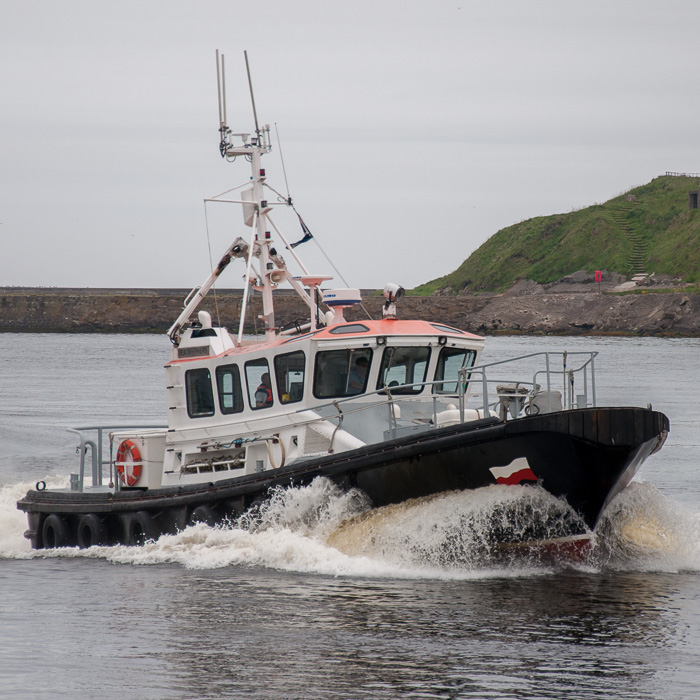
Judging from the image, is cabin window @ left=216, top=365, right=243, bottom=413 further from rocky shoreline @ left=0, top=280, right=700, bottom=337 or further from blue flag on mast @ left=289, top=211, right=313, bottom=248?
rocky shoreline @ left=0, top=280, right=700, bottom=337

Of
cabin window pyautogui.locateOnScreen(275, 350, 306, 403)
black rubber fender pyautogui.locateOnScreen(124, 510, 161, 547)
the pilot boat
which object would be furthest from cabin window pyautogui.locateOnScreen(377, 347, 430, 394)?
black rubber fender pyautogui.locateOnScreen(124, 510, 161, 547)

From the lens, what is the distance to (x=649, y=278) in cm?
9794

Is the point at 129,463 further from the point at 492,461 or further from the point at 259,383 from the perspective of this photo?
the point at 492,461

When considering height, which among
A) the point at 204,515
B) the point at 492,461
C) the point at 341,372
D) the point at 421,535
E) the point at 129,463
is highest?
the point at 341,372

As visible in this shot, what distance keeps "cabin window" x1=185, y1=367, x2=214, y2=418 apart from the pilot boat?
2cm

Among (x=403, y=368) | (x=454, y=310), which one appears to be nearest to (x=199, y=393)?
(x=403, y=368)

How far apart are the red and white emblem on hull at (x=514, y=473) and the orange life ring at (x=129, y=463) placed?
205 inches

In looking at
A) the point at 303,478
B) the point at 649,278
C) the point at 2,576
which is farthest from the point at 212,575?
the point at 649,278

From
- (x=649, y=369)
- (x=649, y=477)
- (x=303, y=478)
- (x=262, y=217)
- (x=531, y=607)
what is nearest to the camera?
(x=531, y=607)

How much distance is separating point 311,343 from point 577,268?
103 meters

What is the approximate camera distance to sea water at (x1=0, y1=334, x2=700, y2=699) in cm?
873

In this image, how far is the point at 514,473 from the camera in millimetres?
11461

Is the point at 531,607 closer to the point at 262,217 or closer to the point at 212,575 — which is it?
the point at 212,575

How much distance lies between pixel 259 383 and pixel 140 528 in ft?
8.31
